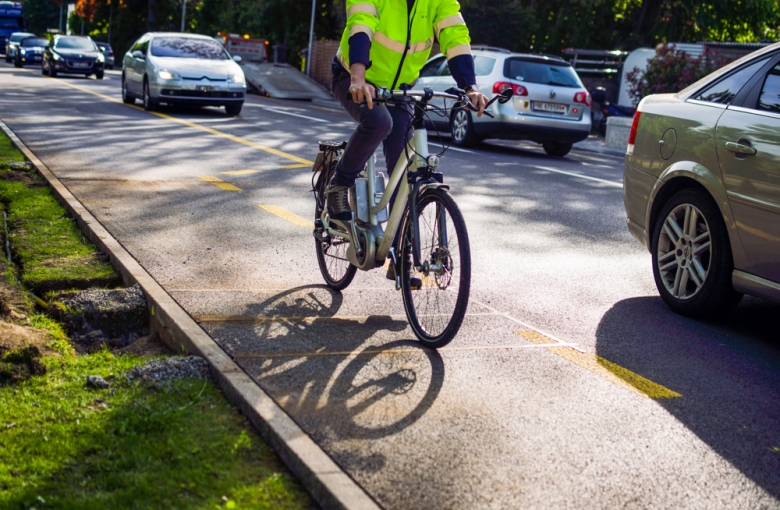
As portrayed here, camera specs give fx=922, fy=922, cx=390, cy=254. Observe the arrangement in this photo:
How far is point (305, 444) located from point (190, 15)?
63.4 meters

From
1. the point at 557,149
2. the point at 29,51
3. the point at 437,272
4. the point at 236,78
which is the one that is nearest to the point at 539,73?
the point at 557,149

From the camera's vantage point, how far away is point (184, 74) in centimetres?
1786

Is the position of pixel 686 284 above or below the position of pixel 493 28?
below

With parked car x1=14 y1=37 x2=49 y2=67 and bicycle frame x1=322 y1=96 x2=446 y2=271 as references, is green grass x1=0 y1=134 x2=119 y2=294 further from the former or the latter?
parked car x1=14 y1=37 x2=49 y2=67

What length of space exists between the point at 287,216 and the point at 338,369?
3.97 meters

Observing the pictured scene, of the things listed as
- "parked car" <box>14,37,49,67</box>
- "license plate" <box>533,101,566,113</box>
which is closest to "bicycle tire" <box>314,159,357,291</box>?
"license plate" <box>533,101,566,113</box>

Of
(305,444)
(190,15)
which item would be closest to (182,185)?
(305,444)

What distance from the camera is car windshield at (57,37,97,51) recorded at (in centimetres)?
3441

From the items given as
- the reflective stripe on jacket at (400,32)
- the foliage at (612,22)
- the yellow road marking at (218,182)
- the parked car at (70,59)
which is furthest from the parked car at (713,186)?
the parked car at (70,59)

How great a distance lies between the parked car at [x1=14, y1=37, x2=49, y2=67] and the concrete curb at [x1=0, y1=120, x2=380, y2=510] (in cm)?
3963

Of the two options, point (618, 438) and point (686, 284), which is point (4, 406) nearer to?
point (618, 438)

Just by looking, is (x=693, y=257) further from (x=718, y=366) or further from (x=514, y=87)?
(x=514, y=87)

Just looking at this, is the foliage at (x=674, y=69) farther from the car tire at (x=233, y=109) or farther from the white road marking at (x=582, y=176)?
the car tire at (x=233, y=109)

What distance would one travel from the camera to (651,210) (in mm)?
5688
